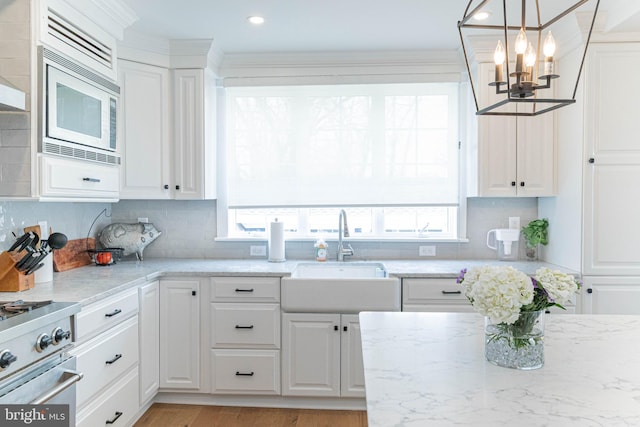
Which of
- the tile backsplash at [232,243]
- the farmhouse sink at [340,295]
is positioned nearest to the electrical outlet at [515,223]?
the tile backsplash at [232,243]

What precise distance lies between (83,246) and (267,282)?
136cm

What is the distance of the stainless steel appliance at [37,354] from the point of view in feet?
5.32

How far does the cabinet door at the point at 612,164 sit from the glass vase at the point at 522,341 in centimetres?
187

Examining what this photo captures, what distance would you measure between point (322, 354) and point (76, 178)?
178 cm

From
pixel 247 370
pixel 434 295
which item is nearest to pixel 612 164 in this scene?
pixel 434 295

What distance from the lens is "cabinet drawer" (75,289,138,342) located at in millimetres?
2141

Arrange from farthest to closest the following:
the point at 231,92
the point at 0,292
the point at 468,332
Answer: the point at 231,92 < the point at 0,292 < the point at 468,332

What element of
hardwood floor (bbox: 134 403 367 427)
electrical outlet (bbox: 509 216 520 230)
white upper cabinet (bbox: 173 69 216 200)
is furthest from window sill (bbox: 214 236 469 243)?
hardwood floor (bbox: 134 403 367 427)

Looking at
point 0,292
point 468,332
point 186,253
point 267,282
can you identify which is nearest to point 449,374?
point 468,332

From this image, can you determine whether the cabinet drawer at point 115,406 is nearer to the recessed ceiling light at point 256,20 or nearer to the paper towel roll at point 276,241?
the paper towel roll at point 276,241

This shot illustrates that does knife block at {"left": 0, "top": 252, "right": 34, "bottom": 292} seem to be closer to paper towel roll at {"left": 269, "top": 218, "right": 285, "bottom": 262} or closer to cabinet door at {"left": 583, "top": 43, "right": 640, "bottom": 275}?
paper towel roll at {"left": 269, "top": 218, "right": 285, "bottom": 262}

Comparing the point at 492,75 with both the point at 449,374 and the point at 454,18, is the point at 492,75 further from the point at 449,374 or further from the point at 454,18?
the point at 449,374

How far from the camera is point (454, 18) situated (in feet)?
9.39

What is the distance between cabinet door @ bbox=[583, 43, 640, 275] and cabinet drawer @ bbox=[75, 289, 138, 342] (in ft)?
9.07
